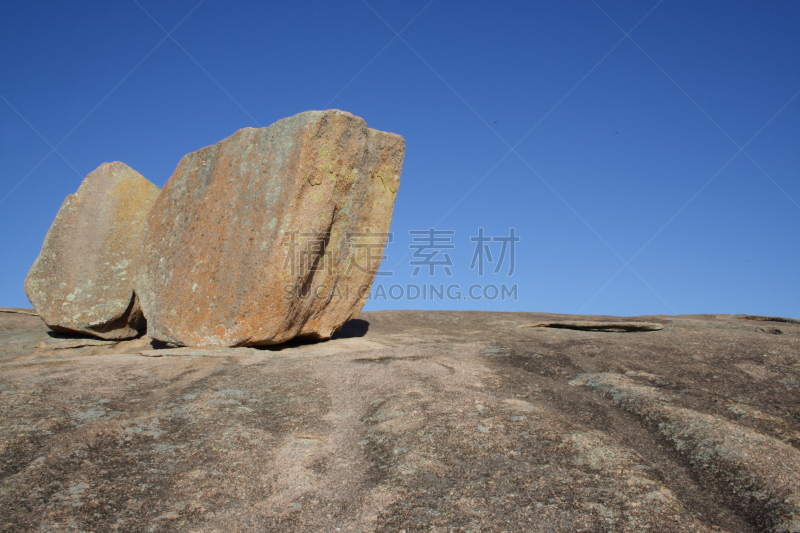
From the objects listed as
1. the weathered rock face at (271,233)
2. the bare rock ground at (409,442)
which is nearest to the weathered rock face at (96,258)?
the weathered rock face at (271,233)

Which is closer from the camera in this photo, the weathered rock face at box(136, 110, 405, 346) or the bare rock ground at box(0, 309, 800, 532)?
the bare rock ground at box(0, 309, 800, 532)

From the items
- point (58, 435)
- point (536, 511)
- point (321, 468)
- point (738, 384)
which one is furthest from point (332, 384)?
point (738, 384)

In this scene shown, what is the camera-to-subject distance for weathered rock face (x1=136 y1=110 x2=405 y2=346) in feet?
19.9

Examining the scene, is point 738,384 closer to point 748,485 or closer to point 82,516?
point 748,485

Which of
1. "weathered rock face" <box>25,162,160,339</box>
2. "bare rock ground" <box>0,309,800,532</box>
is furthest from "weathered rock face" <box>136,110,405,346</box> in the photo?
"bare rock ground" <box>0,309,800,532</box>

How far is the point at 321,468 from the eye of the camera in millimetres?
3209

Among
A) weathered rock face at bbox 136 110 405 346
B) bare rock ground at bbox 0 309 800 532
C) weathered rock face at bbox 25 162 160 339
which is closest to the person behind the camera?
bare rock ground at bbox 0 309 800 532

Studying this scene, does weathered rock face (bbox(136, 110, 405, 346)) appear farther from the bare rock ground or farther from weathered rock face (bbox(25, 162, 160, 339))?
the bare rock ground

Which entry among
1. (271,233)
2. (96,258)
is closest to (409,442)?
(271,233)

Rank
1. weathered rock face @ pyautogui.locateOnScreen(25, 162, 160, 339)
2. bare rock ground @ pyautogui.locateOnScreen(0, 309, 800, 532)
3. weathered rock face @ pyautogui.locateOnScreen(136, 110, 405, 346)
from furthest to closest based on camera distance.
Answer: weathered rock face @ pyautogui.locateOnScreen(25, 162, 160, 339), weathered rock face @ pyautogui.locateOnScreen(136, 110, 405, 346), bare rock ground @ pyautogui.locateOnScreen(0, 309, 800, 532)

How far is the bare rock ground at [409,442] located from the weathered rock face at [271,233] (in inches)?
29.2

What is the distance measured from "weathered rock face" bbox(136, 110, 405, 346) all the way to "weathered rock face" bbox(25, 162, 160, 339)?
62 cm

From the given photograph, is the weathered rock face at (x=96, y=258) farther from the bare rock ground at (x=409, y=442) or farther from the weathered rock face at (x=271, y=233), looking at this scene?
the bare rock ground at (x=409, y=442)

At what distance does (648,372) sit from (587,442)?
74.8 inches
